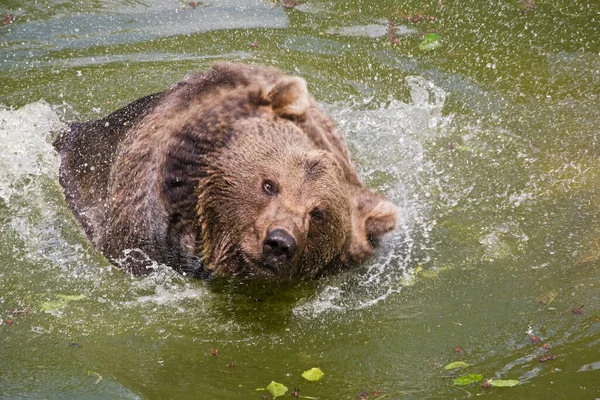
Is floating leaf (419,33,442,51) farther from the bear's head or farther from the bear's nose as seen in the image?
the bear's nose

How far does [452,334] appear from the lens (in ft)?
18.6

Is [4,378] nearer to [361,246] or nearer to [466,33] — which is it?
[361,246]

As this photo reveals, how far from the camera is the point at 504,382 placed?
16.8 ft

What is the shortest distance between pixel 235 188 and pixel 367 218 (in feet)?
3.66

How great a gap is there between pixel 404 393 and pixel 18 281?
9.54 feet

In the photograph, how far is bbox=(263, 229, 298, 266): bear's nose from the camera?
4949 mm

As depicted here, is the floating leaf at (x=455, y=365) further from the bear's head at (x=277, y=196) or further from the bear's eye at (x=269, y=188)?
the bear's eye at (x=269, y=188)

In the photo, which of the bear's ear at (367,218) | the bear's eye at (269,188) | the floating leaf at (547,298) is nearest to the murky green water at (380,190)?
the floating leaf at (547,298)

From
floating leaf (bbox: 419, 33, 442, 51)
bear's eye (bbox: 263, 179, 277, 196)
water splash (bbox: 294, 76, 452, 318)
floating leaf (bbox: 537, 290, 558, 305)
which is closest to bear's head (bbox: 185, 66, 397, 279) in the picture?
bear's eye (bbox: 263, 179, 277, 196)

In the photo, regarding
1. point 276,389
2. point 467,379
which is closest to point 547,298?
point 467,379

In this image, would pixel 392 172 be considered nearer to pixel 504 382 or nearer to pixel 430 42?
pixel 430 42

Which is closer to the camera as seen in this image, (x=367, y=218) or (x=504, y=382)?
(x=504, y=382)

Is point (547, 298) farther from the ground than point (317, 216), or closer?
closer

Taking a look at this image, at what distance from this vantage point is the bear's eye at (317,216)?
214 inches
